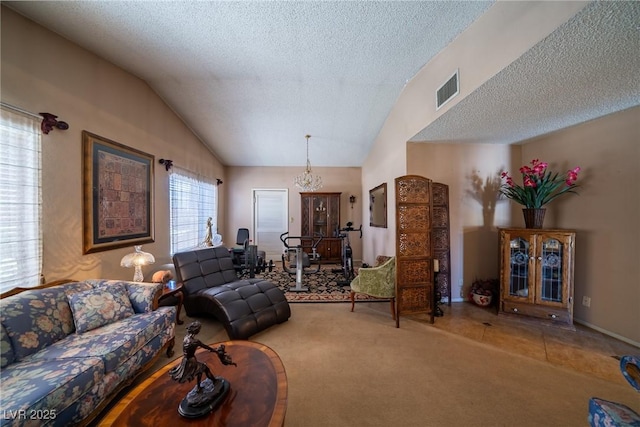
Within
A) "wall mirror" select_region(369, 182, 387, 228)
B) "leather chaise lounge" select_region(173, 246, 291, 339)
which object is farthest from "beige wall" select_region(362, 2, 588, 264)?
"leather chaise lounge" select_region(173, 246, 291, 339)

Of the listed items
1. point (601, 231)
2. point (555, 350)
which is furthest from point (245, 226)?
point (601, 231)

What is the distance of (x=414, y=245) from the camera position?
8.97 feet

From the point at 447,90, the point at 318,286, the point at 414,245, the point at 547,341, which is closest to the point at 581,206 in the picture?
the point at 547,341

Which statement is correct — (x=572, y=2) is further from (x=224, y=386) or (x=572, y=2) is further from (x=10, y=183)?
(x=10, y=183)

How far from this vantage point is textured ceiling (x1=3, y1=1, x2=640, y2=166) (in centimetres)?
158

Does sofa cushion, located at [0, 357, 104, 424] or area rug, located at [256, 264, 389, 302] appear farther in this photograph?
area rug, located at [256, 264, 389, 302]

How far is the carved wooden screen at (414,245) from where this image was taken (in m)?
2.70

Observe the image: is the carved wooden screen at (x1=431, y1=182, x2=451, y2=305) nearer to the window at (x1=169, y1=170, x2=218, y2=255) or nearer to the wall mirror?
the wall mirror

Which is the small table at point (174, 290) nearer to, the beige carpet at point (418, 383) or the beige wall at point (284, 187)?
the beige carpet at point (418, 383)

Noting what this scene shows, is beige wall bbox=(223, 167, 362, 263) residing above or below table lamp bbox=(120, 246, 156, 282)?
above

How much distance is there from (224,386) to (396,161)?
3512 mm

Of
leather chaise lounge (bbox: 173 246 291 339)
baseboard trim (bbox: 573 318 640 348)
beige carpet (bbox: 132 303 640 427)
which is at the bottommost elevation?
beige carpet (bbox: 132 303 640 427)

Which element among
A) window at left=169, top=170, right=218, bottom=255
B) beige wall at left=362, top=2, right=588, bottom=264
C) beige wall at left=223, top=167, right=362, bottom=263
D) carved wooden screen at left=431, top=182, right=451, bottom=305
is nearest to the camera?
beige wall at left=362, top=2, right=588, bottom=264

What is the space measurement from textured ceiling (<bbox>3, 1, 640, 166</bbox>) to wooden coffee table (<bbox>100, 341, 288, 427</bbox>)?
266 cm
